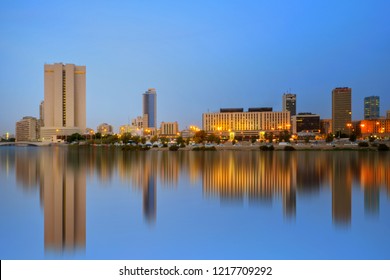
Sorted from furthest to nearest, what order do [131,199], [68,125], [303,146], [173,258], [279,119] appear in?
[279,119], [68,125], [303,146], [131,199], [173,258]

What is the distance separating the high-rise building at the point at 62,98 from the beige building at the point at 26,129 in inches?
258

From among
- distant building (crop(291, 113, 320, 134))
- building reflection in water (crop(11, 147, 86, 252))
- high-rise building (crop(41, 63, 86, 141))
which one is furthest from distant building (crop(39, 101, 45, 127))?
building reflection in water (crop(11, 147, 86, 252))

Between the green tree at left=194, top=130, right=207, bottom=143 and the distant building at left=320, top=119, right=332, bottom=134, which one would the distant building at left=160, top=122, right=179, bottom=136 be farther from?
the green tree at left=194, top=130, right=207, bottom=143

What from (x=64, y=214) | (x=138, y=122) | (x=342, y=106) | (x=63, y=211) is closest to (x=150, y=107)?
(x=138, y=122)

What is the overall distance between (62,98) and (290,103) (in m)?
64.1

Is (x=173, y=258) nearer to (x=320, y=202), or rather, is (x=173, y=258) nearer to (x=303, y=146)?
(x=320, y=202)

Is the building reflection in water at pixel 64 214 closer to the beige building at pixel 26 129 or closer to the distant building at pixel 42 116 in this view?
the beige building at pixel 26 129

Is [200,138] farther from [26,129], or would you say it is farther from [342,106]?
[342,106]

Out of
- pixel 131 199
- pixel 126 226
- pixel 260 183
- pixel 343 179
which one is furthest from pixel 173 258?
pixel 343 179

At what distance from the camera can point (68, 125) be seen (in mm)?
68188

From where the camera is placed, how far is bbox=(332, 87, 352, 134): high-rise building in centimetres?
8712

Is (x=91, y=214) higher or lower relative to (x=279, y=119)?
lower

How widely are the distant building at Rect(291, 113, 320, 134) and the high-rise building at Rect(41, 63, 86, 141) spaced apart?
48.3 meters

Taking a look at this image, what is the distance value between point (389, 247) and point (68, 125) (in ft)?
227
